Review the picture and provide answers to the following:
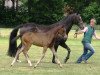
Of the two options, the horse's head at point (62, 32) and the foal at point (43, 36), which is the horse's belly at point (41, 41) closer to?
the foal at point (43, 36)

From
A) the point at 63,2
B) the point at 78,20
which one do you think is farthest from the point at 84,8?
the point at 78,20

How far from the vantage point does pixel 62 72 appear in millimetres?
14430

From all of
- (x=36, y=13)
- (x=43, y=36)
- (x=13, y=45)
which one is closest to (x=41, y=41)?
(x=43, y=36)

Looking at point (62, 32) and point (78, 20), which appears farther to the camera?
point (78, 20)

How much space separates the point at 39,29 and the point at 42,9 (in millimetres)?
37866

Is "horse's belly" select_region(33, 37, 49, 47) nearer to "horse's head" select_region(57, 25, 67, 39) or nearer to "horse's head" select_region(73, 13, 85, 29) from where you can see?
"horse's head" select_region(57, 25, 67, 39)

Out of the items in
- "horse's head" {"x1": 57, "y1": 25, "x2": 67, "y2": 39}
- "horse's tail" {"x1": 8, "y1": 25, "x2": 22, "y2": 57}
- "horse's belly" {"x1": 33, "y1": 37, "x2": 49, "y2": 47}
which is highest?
"horse's head" {"x1": 57, "y1": 25, "x2": 67, "y2": 39}

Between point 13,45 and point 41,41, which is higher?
point 41,41

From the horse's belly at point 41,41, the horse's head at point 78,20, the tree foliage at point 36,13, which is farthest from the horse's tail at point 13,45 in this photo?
the tree foliage at point 36,13

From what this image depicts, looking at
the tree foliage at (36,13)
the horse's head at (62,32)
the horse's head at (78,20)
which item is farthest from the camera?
the tree foliage at (36,13)

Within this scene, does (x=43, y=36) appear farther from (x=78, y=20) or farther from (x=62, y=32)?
(x=78, y=20)

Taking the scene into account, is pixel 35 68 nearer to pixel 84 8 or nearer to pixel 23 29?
pixel 23 29

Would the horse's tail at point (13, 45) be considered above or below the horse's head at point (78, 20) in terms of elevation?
below

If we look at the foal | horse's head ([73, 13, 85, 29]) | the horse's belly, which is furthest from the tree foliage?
the horse's belly
